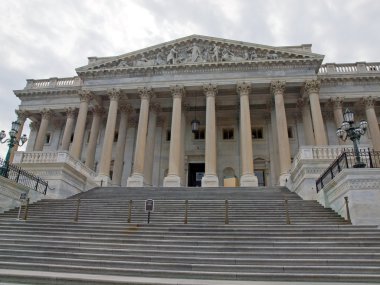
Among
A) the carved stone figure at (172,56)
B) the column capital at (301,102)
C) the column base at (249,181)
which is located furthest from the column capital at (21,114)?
the column capital at (301,102)

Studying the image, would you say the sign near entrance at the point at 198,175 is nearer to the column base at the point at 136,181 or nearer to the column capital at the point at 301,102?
the column base at the point at 136,181

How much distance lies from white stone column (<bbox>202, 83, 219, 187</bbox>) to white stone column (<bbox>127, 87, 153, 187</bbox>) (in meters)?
5.60

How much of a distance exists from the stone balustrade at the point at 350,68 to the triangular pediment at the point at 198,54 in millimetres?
3630

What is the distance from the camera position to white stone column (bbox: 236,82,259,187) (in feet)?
76.7

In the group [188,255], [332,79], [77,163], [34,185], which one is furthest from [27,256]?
[332,79]

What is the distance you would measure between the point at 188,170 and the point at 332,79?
17.9 m

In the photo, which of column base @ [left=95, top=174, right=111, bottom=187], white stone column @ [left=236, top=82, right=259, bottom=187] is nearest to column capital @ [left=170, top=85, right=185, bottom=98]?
white stone column @ [left=236, top=82, right=259, bottom=187]

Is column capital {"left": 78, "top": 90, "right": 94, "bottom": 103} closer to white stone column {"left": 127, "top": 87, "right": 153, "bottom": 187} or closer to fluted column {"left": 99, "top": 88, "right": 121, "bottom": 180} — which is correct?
fluted column {"left": 99, "top": 88, "right": 121, "bottom": 180}

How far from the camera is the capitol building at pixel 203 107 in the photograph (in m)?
25.7

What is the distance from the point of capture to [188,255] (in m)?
8.35

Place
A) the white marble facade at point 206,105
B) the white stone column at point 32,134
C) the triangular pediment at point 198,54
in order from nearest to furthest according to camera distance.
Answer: the white marble facade at point 206,105, the triangular pediment at point 198,54, the white stone column at point 32,134

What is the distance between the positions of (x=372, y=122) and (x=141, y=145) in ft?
72.9

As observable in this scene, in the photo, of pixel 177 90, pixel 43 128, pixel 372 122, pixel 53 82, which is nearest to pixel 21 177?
pixel 177 90

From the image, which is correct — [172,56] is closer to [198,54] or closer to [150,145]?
[198,54]
